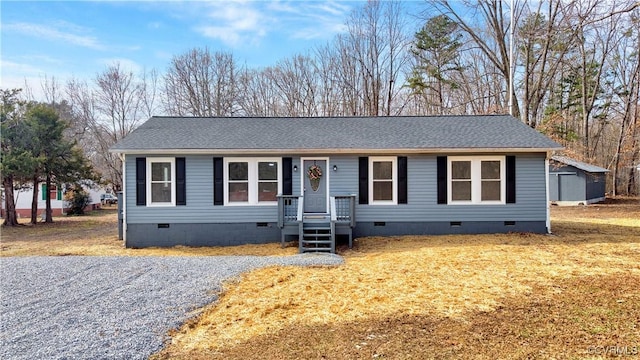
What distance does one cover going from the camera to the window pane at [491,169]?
10.8 m

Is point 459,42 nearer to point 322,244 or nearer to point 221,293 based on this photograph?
point 322,244

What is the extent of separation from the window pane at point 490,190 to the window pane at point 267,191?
6.09 metres

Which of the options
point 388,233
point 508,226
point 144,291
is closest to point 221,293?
point 144,291

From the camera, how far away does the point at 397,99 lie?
27641 mm

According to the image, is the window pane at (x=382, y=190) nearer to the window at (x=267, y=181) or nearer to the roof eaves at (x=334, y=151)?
the roof eaves at (x=334, y=151)

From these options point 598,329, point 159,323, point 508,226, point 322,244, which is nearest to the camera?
point 598,329

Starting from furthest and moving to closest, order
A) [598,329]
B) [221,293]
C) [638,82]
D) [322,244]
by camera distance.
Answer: [638,82], [322,244], [221,293], [598,329]

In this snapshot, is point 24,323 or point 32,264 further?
point 32,264

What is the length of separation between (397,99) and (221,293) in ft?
80.0

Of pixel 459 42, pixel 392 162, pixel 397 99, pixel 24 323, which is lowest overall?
pixel 24 323

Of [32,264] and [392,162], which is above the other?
[392,162]

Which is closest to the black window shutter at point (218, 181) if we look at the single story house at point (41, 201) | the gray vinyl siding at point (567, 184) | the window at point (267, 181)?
the window at point (267, 181)

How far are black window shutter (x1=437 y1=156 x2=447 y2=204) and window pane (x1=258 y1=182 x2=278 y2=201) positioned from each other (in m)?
4.76

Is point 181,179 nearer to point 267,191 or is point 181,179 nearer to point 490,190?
point 267,191
